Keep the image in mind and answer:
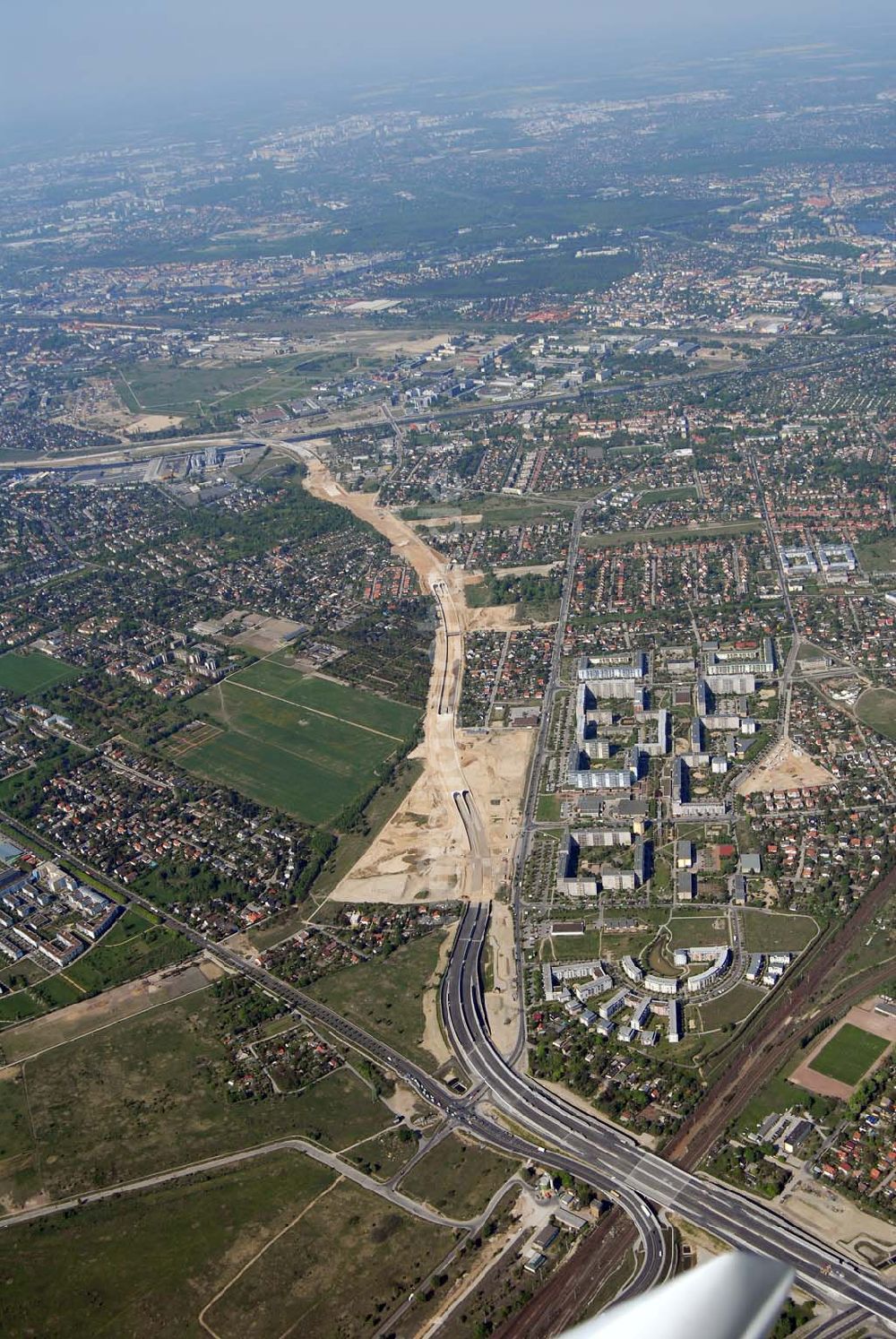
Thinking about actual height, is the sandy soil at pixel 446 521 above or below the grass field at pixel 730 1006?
below

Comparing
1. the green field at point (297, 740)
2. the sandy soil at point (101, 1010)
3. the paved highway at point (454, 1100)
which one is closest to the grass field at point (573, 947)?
the paved highway at point (454, 1100)

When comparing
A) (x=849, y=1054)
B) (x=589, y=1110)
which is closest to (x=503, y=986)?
(x=589, y=1110)

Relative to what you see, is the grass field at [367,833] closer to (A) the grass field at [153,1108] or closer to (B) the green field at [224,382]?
(A) the grass field at [153,1108]

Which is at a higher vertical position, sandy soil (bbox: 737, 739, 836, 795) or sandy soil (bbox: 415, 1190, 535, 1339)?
sandy soil (bbox: 415, 1190, 535, 1339)

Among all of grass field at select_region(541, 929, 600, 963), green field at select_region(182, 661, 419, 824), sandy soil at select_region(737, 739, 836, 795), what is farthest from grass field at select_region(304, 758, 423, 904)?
sandy soil at select_region(737, 739, 836, 795)

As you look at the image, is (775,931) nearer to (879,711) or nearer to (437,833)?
(437,833)

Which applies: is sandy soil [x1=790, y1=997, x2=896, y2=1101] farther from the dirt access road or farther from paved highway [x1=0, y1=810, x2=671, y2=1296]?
the dirt access road

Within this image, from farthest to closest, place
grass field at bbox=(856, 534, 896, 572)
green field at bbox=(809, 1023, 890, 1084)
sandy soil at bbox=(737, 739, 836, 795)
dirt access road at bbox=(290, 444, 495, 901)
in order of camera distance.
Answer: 1. grass field at bbox=(856, 534, 896, 572)
2. sandy soil at bbox=(737, 739, 836, 795)
3. dirt access road at bbox=(290, 444, 495, 901)
4. green field at bbox=(809, 1023, 890, 1084)
